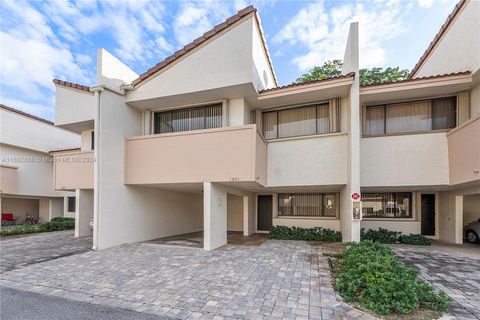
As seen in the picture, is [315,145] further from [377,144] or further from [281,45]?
[281,45]

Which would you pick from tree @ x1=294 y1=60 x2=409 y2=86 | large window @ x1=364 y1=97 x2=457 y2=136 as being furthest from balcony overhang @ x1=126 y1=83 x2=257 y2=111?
tree @ x1=294 y1=60 x2=409 y2=86

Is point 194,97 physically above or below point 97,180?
above

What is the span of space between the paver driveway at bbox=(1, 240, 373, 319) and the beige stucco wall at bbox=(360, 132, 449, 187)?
12.3ft

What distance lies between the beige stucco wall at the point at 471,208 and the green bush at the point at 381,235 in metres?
3.92

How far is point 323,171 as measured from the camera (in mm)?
8469

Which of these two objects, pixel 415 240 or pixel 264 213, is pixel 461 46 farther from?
pixel 264 213

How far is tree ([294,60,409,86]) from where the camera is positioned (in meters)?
17.4

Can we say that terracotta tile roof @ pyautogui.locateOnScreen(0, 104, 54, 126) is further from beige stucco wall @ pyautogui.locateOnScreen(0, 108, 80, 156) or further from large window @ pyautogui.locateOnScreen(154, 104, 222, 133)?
large window @ pyautogui.locateOnScreen(154, 104, 222, 133)

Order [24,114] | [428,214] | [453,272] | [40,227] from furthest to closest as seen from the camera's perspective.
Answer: [24,114] < [40,227] < [428,214] < [453,272]

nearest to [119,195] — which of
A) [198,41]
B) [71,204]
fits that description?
[198,41]

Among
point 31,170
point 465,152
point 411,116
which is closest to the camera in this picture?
point 465,152

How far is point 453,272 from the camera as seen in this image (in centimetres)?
553

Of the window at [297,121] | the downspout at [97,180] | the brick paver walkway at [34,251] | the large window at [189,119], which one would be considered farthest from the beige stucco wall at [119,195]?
the window at [297,121]

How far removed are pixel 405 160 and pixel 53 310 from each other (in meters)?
10.2
